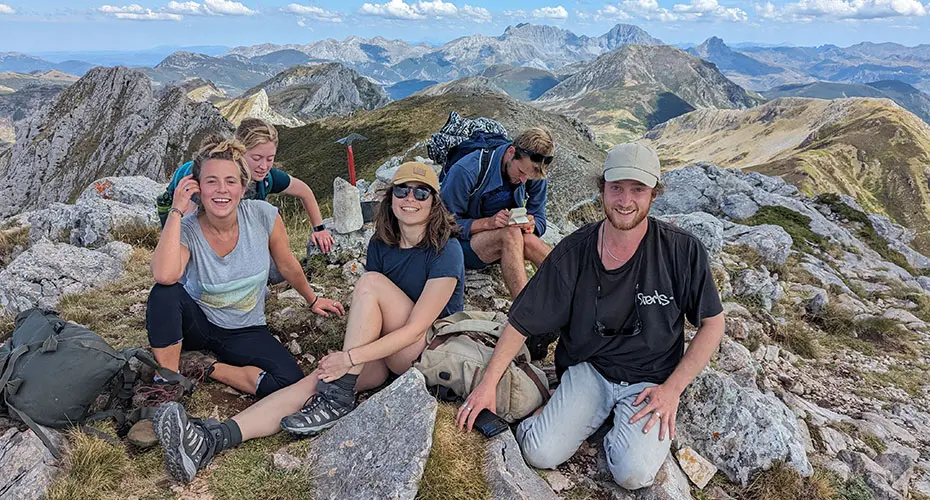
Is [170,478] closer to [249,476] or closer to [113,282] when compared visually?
[249,476]

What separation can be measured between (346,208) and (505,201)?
355 centimetres

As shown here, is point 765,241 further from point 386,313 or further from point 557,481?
point 386,313

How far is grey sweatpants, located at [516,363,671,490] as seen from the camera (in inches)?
160

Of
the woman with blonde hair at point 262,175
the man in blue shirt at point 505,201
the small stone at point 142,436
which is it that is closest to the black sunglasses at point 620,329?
the man in blue shirt at point 505,201

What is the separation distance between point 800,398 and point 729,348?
119 centimetres

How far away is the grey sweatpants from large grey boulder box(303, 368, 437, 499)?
1072 mm

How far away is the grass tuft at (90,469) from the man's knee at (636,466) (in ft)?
12.8

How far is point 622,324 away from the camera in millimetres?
4414

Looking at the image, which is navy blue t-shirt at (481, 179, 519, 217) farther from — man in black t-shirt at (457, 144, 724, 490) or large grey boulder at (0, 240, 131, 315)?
large grey boulder at (0, 240, 131, 315)

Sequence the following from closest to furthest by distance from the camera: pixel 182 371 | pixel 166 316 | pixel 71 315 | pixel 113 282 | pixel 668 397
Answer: pixel 668 397 < pixel 166 316 < pixel 182 371 < pixel 71 315 < pixel 113 282

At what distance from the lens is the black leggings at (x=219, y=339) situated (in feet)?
15.3

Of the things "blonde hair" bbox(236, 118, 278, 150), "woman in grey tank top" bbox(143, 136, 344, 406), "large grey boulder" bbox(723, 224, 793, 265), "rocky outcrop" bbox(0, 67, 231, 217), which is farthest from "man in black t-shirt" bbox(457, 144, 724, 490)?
"rocky outcrop" bbox(0, 67, 231, 217)

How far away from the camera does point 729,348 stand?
7.12 m

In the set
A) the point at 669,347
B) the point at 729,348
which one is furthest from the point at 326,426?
the point at 729,348
